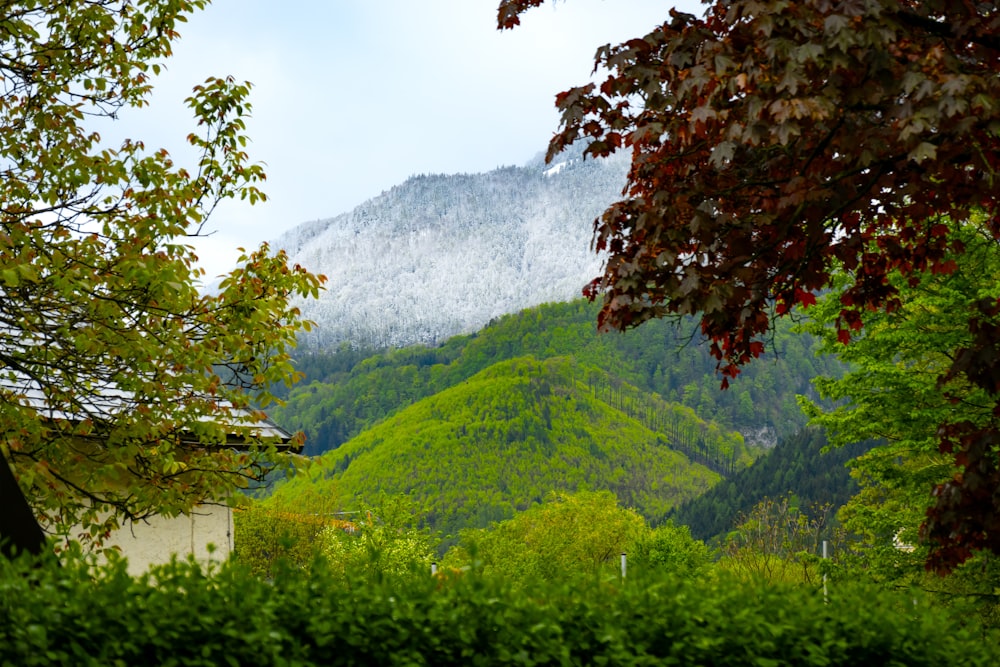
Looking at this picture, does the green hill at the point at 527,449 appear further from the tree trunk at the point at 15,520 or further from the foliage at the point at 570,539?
the tree trunk at the point at 15,520

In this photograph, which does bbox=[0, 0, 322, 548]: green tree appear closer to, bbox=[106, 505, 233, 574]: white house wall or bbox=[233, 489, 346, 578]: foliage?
bbox=[106, 505, 233, 574]: white house wall

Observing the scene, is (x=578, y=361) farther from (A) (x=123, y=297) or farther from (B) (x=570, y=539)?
(A) (x=123, y=297)

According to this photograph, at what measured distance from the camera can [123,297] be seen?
8977 millimetres

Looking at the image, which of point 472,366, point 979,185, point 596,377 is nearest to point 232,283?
point 979,185

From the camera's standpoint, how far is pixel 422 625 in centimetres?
465

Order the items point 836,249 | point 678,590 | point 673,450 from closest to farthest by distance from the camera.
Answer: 1. point 678,590
2. point 836,249
3. point 673,450

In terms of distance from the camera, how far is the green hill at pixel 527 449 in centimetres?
10600

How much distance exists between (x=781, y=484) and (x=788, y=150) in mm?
79212

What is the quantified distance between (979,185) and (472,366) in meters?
140

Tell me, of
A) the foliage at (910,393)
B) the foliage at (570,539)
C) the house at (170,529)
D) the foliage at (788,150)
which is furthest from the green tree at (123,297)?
the foliage at (570,539)

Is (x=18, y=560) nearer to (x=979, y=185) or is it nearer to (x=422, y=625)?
(x=422, y=625)

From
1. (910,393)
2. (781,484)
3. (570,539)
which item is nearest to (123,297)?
(910,393)

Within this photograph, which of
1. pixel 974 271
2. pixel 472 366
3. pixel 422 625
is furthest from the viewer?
pixel 472 366

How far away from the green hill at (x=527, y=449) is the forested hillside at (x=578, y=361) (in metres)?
4.42
